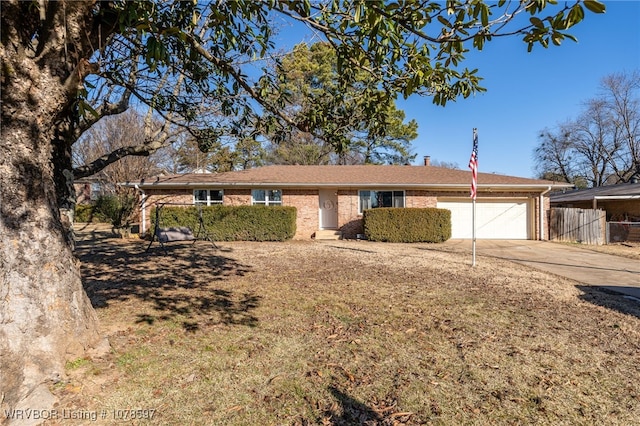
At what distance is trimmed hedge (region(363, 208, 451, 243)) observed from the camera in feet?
46.2

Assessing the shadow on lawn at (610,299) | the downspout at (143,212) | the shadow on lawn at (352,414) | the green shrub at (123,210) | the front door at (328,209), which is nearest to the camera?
the shadow on lawn at (352,414)

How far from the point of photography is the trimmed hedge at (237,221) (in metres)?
14.1

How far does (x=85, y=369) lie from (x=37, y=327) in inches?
21.9

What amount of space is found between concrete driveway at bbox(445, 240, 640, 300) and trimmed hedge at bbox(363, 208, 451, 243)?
79cm

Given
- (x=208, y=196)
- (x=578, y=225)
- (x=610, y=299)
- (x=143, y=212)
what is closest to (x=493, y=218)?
(x=578, y=225)

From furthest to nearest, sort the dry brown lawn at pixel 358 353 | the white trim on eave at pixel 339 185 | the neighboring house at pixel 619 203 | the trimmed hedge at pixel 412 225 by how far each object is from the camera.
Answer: the neighboring house at pixel 619 203 < the white trim on eave at pixel 339 185 < the trimmed hedge at pixel 412 225 < the dry brown lawn at pixel 358 353

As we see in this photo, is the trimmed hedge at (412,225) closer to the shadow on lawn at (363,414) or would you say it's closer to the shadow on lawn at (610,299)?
the shadow on lawn at (610,299)

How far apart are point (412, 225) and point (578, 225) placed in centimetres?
777

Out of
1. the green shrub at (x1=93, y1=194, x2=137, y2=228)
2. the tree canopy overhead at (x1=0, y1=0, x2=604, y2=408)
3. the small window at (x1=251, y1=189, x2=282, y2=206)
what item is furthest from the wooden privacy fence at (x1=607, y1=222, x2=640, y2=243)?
the green shrub at (x1=93, y1=194, x2=137, y2=228)

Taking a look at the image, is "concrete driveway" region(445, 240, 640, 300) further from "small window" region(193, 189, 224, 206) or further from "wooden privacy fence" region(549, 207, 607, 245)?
"small window" region(193, 189, 224, 206)

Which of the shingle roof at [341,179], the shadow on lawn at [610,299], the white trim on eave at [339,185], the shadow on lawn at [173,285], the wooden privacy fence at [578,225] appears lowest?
the shadow on lawn at [610,299]

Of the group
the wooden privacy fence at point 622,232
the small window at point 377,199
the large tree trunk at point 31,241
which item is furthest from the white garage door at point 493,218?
the large tree trunk at point 31,241

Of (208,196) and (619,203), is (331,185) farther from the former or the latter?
(619,203)

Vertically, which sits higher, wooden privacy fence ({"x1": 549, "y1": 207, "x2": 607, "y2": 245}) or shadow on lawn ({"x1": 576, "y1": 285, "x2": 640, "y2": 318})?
wooden privacy fence ({"x1": 549, "y1": 207, "x2": 607, "y2": 245})
